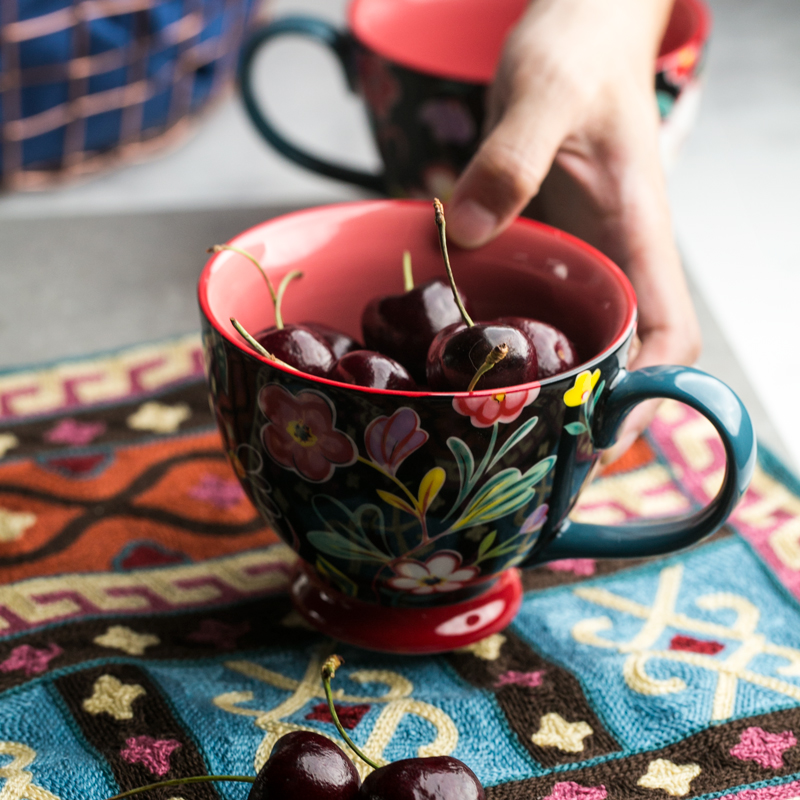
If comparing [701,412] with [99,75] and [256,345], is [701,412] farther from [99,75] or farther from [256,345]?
[99,75]

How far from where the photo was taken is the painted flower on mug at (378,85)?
73cm

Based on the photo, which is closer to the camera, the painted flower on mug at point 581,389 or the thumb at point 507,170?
the painted flower on mug at point 581,389

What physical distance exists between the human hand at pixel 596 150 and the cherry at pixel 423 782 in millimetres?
203

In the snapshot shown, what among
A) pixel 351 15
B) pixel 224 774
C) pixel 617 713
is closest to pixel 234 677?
pixel 224 774

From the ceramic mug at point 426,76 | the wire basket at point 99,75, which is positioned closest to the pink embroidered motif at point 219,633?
the ceramic mug at point 426,76

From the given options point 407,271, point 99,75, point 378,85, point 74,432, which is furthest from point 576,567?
point 99,75

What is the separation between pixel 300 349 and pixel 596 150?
0.27 meters

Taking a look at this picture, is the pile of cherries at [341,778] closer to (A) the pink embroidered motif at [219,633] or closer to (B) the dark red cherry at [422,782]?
(B) the dark red cherry at [422,782]

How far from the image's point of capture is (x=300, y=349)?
1.26 feet

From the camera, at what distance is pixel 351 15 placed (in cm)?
79

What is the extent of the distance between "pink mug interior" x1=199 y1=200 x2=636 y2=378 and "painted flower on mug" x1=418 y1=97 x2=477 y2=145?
0.83 ft

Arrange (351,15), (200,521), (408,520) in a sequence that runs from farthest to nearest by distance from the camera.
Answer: (351,15) < (200,521) < (408,520)

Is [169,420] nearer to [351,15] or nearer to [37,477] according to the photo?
[37,477]

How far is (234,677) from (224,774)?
59 millimetres
